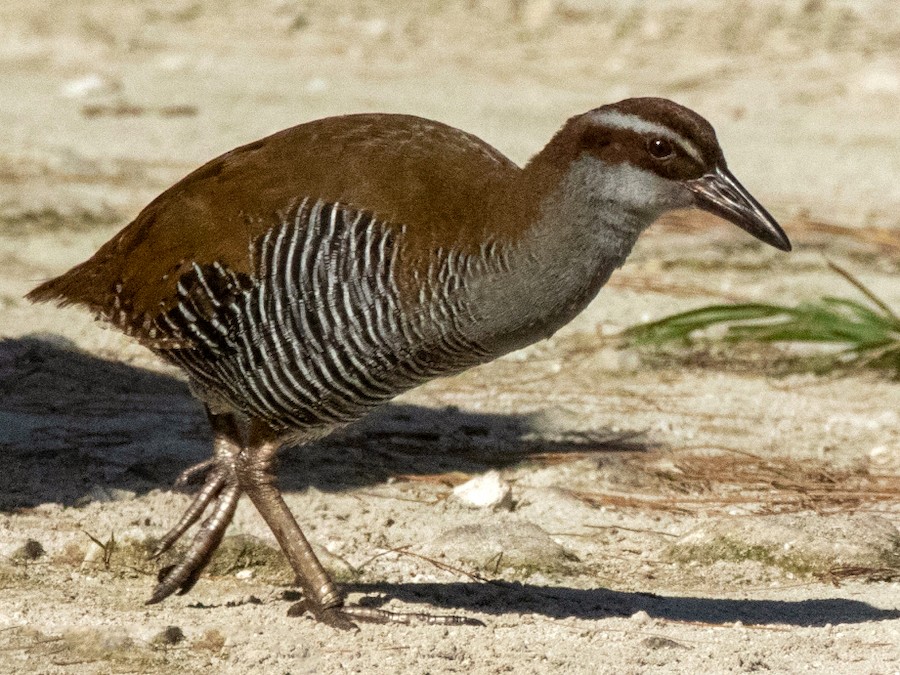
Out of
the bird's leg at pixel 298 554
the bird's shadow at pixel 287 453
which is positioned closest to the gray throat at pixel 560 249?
the bird's leg at pixel 298 554

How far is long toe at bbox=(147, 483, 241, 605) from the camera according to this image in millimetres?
A: 4566

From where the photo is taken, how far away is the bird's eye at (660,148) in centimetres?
429

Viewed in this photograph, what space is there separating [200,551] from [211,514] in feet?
0.60

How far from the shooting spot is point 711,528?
16.4 ft

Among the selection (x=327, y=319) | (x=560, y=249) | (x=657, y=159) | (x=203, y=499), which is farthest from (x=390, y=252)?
(x=203, y=499)

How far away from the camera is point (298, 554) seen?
4543 mm

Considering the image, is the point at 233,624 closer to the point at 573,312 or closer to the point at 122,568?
the point at 122,568

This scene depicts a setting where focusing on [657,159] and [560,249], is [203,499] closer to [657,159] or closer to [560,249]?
[560,249]

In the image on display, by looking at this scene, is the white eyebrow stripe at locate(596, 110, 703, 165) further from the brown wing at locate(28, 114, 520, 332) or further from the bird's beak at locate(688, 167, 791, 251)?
the brown wing at locate(28, 114, 520, 332)

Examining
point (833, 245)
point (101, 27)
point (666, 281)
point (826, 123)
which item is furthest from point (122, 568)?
point (101, 27)

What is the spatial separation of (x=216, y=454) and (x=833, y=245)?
4.32m

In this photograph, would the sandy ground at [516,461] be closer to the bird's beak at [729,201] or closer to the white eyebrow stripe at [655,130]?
the bird's beak at [729,201]

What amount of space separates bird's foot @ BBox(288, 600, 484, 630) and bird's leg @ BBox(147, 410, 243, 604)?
1.01 feet

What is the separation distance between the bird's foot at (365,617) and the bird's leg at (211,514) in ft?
1.01
